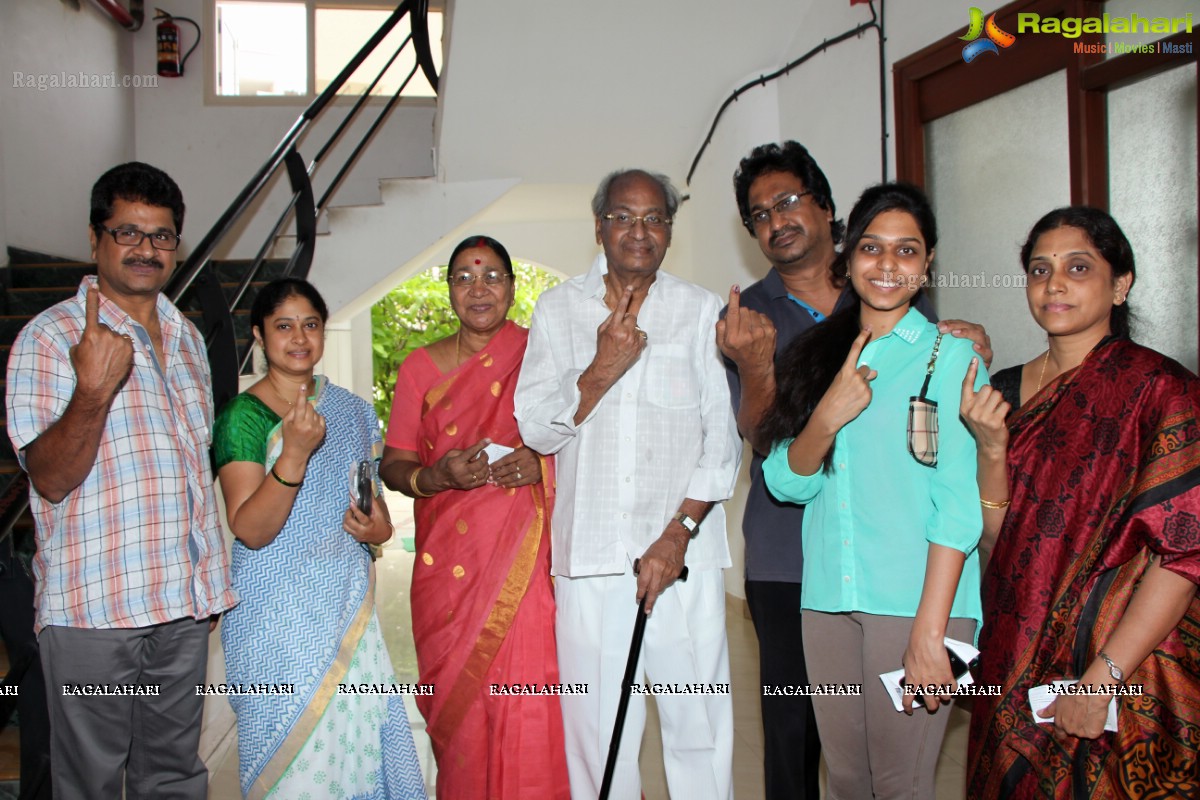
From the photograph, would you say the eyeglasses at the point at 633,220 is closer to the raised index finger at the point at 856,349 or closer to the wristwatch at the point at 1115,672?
the raised index finger at the point at 856,349

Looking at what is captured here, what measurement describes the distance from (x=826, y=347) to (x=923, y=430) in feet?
0.99

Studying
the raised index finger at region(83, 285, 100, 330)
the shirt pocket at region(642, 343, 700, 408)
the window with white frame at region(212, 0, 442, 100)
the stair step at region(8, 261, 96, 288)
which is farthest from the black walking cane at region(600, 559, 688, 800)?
the window with white frame at region(212, 0, 442, 100)

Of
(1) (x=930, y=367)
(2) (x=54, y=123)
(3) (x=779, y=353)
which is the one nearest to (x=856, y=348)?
(1) (x=930, y=367)

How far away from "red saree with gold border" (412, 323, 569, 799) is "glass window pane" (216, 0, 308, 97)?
16.1 feet

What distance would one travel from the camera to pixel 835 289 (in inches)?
83.4

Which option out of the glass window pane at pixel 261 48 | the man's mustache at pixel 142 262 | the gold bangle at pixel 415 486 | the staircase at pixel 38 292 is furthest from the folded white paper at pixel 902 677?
the glass window pane at pixel 261 48

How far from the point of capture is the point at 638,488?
1.96 m

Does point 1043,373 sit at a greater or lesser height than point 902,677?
greater

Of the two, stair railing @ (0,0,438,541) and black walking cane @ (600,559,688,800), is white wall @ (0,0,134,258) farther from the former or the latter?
black walking cane @ (600,559,688,800)

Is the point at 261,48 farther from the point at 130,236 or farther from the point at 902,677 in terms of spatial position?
the point at 902,677

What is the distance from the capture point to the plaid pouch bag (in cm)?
150

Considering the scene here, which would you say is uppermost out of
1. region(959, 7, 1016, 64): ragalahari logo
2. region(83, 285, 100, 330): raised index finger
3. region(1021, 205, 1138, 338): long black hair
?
region(959, 7, 1016, 64): ragalahari logo

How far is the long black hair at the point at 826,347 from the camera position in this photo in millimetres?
1632

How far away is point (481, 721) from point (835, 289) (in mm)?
1314
